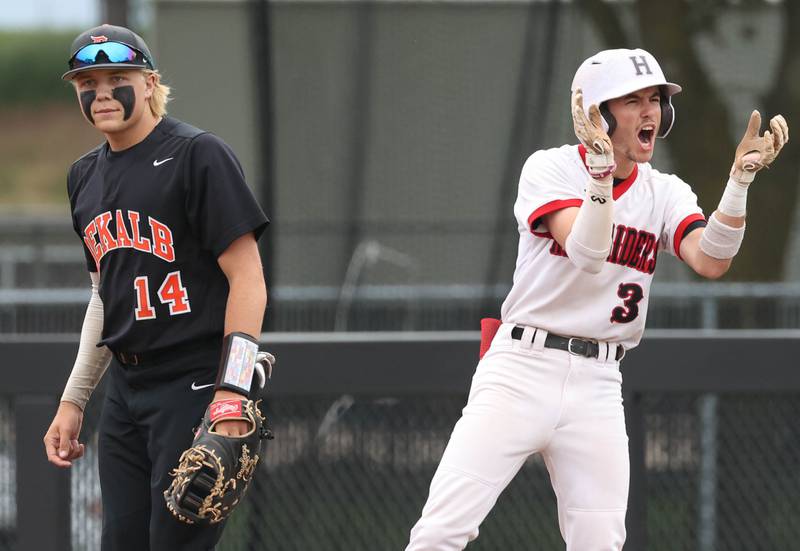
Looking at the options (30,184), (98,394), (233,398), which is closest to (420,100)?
(98,394)

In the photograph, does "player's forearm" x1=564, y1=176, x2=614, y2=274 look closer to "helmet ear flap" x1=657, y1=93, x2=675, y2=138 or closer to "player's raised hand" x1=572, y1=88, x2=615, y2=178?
"player's raised hand" x1=572, y1=88, x2=615, y2=178

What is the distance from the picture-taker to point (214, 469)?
9.87 feet

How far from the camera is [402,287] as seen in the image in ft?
20.6

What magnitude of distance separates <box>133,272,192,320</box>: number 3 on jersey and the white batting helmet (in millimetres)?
1169

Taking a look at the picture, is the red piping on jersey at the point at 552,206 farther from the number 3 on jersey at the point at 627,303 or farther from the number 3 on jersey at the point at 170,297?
the number 3 on jersey at the point at 170,297

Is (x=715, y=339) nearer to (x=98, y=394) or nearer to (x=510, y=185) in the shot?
(x=510, y=185)

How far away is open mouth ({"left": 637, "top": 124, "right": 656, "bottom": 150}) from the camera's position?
11.2 feet

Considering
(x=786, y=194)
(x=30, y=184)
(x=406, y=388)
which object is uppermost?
(x=786, y=194)

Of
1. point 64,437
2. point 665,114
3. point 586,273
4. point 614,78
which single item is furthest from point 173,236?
point 665,114

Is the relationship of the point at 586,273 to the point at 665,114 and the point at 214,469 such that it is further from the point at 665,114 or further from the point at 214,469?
the point at 214,469

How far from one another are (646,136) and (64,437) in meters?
1.81

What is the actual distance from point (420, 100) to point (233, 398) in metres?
3.05

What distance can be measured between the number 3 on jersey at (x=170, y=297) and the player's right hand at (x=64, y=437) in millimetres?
484

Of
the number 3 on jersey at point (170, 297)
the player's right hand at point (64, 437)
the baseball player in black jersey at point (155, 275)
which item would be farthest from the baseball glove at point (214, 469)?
the player's right hand at point (64, 437)
